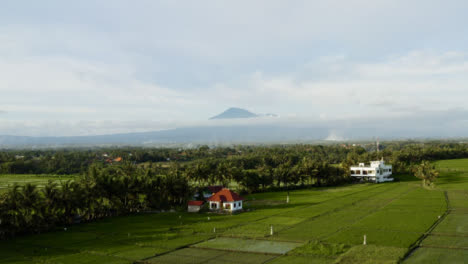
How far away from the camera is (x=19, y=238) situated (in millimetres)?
34625

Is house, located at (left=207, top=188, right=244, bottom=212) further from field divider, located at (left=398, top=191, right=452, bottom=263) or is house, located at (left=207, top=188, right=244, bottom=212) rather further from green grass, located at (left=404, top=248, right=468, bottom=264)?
green grass, located at (left=404, top=248, right=468, bottom=264)

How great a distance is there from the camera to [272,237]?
3158cm

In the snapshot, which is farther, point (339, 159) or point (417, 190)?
point (339, 159)

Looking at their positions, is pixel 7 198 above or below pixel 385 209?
above

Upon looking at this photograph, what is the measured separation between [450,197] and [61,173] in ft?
283

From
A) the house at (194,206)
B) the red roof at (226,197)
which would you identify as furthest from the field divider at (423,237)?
the house at (194,206)

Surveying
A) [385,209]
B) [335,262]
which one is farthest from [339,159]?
[335,262]

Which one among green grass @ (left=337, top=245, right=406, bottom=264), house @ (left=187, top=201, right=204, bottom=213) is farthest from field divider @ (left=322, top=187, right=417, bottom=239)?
house @ (left=187, top=201, right=204, bottom=213)

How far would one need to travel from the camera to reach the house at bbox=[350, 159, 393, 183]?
79.2 meters

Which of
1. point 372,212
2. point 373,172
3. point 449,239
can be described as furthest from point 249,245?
point 373,172

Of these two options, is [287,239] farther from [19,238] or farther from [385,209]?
[19,238]

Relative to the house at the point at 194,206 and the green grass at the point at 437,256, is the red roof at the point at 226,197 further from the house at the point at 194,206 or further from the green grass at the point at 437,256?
the green grass at the point at 437,256

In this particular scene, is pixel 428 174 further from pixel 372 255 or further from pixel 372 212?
pixel 372 255

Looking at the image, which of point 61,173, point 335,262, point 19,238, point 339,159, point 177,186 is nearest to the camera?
point 335,262
